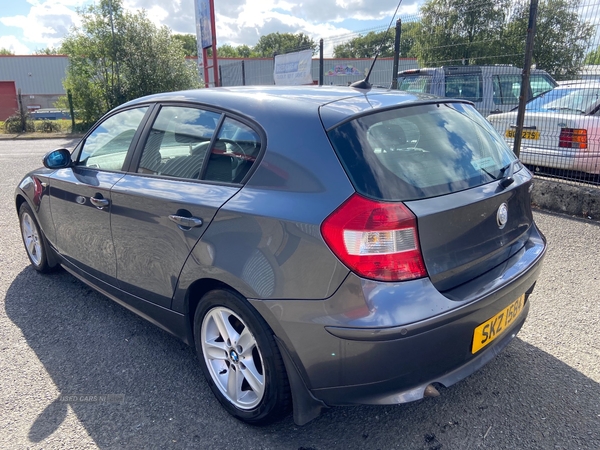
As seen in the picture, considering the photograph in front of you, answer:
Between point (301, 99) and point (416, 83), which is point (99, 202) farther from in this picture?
point (416, 83)

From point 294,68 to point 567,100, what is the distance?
8646mm

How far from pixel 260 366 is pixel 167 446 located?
571mm

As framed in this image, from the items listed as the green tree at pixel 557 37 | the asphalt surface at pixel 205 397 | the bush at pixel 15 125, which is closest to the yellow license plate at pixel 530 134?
the green tree at pixel 557 37

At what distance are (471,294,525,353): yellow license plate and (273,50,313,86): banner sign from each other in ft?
38.6

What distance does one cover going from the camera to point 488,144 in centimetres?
267

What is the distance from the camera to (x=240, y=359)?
7.91 ft

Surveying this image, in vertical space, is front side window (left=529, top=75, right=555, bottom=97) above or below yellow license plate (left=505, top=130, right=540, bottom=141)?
above

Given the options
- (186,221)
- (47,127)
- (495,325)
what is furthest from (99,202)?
(47,127)

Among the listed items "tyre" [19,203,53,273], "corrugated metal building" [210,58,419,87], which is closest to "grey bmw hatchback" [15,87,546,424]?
"tyre" [19,203,53,273]

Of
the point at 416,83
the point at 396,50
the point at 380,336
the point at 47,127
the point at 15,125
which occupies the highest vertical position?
the point at 396,50

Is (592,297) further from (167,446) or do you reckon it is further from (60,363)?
(60,363)

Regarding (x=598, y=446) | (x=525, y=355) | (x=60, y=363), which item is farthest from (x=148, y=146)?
(x=598, y=446)

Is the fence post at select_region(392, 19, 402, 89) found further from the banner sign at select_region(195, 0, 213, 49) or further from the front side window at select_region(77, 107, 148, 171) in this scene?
the banner sign at select_region(195, 0, 213, 49)

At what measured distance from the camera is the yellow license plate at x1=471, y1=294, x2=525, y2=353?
2.21 m
